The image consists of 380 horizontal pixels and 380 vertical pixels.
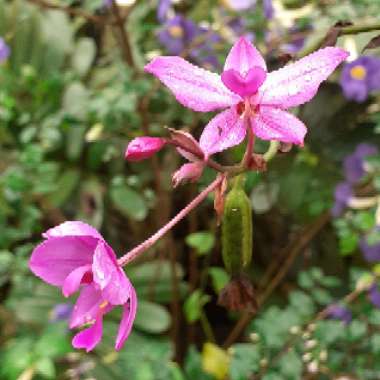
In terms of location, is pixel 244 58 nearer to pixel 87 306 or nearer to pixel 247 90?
pixel 247 90

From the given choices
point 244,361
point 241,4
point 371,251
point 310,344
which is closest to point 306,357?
point 310,344

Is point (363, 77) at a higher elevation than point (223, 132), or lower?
lower

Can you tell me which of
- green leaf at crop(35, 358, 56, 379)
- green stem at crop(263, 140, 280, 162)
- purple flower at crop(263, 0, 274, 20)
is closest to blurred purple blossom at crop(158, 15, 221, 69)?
purple flower at crop(263, 0, 274, 20)

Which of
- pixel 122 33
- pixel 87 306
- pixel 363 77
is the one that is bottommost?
pixel 363 77

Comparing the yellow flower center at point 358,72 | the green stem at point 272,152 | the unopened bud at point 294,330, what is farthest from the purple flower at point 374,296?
the green stem at point 272,152

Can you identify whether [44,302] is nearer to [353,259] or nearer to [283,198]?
[283,198]

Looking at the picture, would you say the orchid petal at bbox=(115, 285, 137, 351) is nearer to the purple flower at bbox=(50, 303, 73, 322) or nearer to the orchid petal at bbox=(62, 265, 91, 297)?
the orchid petal at bbox=(62, 265, 91, 297)

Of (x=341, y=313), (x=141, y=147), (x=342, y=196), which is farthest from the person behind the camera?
(x=342, y=196)
